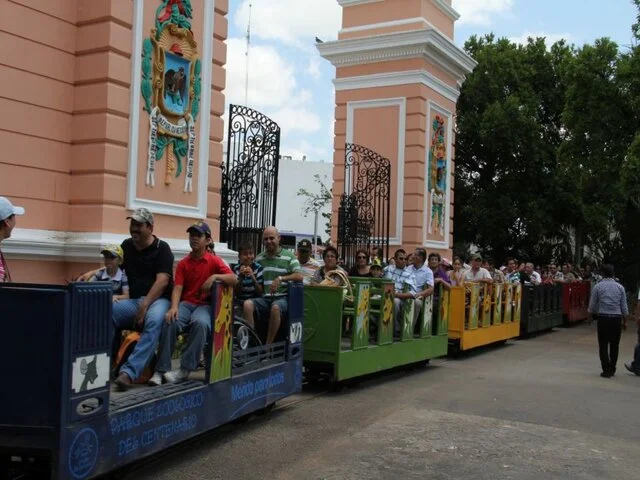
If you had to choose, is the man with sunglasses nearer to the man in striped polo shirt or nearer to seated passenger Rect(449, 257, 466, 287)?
the man in striped polo shirt

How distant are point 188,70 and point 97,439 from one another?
6.31 meters

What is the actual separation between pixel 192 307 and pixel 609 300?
7979mm

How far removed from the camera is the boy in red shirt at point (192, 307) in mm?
6156

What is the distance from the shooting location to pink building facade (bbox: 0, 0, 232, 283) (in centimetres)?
854

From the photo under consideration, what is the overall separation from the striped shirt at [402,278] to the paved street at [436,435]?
1.28 meters

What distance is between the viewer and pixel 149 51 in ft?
31.0

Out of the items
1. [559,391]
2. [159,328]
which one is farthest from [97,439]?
[559,391]

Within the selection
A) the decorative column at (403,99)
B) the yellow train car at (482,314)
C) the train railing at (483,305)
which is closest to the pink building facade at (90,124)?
the yellow train car at (482,314)

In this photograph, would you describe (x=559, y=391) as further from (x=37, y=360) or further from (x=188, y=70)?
(x=37, y=360)

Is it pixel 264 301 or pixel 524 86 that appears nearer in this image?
pixel 264 301

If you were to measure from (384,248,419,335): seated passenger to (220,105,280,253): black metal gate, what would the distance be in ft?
6.98

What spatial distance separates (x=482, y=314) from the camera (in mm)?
14453

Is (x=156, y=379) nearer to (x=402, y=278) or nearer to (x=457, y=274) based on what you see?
(x=402, y=278)

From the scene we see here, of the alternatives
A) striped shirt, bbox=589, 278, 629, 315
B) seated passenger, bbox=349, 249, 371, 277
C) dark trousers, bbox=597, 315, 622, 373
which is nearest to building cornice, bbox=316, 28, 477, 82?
seated passenger, bbox=349, 249, 371, 277
